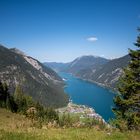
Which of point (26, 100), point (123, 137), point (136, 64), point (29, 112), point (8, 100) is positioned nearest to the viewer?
point (123, 137)

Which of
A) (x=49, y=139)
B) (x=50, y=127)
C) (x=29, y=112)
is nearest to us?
(x=49, y=139)

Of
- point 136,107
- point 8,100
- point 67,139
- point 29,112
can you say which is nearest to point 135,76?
point 136,107

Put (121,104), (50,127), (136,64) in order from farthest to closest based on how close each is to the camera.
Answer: (121,104) < (136,64) < (50,127)

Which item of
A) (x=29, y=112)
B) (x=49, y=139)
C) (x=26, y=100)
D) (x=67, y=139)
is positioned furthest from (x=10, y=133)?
(x=26, y=100)

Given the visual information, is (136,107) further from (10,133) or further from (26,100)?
(26,100)

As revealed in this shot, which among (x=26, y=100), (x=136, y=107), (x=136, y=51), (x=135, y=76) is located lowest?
(x=26, y=100)

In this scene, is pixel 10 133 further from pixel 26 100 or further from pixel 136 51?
pixel 26 100

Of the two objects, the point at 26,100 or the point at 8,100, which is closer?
the point at 8,100

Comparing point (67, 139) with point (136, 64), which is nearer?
point (67, 139)

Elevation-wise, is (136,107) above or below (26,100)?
above
